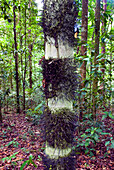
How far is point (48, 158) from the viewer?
3.06ft

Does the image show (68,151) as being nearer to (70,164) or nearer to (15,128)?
(70,164)

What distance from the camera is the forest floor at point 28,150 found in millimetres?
3098

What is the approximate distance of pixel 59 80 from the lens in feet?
3.05

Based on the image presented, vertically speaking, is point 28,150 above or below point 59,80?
below

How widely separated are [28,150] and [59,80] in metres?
3.39

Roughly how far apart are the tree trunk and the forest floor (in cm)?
148

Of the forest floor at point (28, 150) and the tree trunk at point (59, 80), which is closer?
the tree trunk at point (59, 80)

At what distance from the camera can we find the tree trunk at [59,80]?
2.94ft

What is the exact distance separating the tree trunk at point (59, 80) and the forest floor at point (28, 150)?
1.48 m

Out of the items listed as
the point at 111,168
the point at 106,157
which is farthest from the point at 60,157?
the point at 106,157

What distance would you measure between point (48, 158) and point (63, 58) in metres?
0.71

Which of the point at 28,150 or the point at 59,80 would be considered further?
the point at 28,150

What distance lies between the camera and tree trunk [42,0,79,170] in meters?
0.90

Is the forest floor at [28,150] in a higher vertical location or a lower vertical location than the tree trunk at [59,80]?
lower
